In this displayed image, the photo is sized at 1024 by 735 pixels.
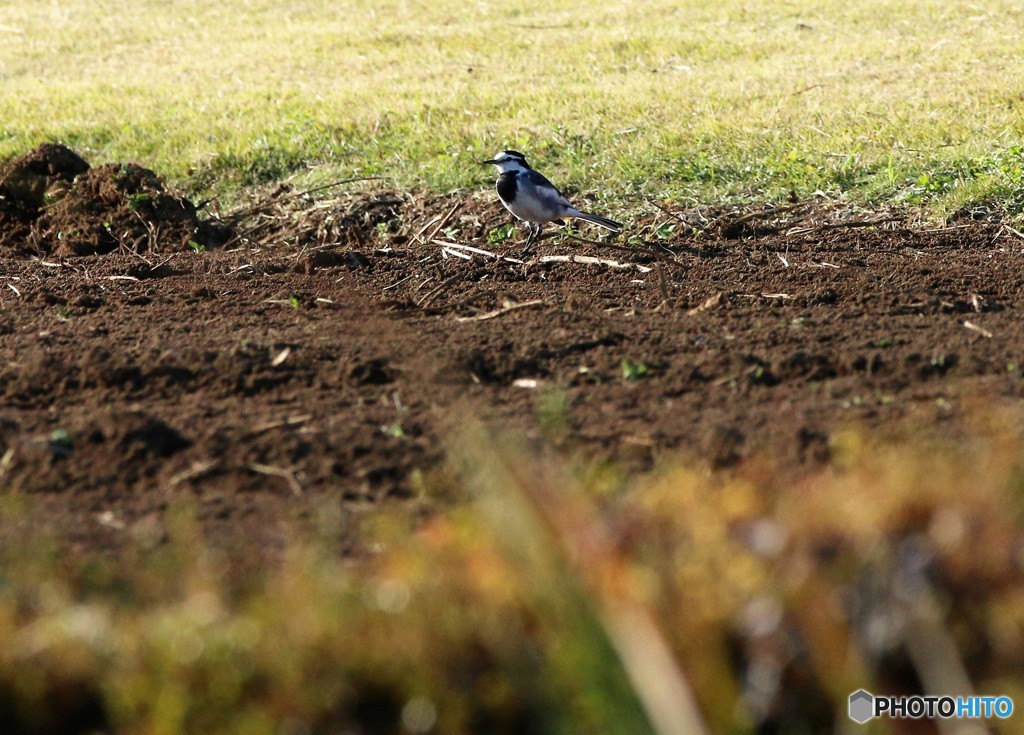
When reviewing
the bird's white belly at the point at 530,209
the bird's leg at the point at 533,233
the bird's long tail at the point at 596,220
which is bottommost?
the bird's leg at the point at 533,233

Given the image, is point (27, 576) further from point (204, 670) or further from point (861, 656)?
point (861, 656)

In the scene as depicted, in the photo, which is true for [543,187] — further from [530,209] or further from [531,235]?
[531,235]

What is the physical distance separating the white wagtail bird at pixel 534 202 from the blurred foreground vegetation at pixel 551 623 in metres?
5.16

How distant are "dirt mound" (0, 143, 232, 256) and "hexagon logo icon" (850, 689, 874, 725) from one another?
23.9ft

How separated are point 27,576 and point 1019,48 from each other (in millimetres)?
14511

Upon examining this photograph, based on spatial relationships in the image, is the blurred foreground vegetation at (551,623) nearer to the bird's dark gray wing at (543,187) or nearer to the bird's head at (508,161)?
the bird's dark gray wing at (543,187)

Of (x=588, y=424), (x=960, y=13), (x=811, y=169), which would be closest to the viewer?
(x=588, y=424)

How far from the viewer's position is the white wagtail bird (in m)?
8.77

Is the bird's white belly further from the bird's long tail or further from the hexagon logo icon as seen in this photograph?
the hexagon logo icon

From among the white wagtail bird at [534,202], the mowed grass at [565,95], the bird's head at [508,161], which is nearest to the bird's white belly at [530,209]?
the white wagtail bird at [534,202]

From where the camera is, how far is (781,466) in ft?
14.7

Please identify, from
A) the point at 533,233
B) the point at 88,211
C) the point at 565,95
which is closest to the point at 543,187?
the point at 533,233

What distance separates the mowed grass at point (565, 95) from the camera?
415 inches

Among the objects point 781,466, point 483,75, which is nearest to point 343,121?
point 483,75
